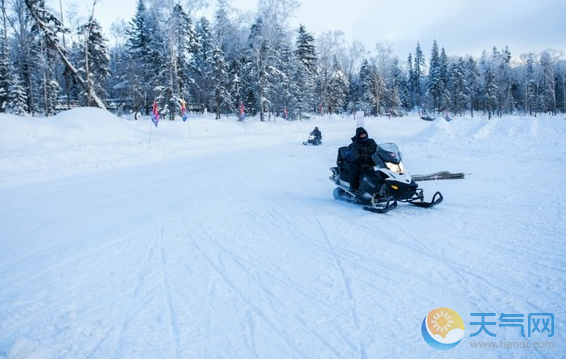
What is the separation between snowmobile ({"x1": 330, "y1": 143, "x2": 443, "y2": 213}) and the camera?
6.34m

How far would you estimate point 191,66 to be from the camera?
46.1m

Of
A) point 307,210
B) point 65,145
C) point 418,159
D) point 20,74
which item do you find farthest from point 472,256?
point 20,74

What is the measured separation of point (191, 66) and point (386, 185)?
4510 cm

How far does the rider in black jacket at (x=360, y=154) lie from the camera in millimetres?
6977

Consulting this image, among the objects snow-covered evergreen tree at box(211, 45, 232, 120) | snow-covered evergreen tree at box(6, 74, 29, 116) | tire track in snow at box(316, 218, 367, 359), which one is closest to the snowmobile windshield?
tire track in snow at box(316, 218, 367, 359)

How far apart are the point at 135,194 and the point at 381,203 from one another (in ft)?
19.8

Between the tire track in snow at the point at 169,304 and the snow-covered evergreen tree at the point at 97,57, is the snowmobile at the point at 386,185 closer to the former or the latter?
the tire track in snow at the point at 169,304

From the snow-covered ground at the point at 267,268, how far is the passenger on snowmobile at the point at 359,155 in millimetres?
641

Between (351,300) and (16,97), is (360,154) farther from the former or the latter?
(16,97)

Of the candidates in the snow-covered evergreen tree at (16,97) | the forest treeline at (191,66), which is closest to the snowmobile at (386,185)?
the forest treeline at (191,66)

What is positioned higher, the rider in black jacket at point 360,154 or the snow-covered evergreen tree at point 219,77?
the snow-covered evergreen tree at point 219,77

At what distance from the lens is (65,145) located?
52.7ft

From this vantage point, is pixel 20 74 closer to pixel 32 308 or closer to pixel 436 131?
pixel 436 131

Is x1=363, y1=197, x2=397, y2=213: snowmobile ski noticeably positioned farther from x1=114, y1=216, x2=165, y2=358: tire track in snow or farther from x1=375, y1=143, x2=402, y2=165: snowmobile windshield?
x1=114, y1=216, x2=165, y2=358: tire track in snow
